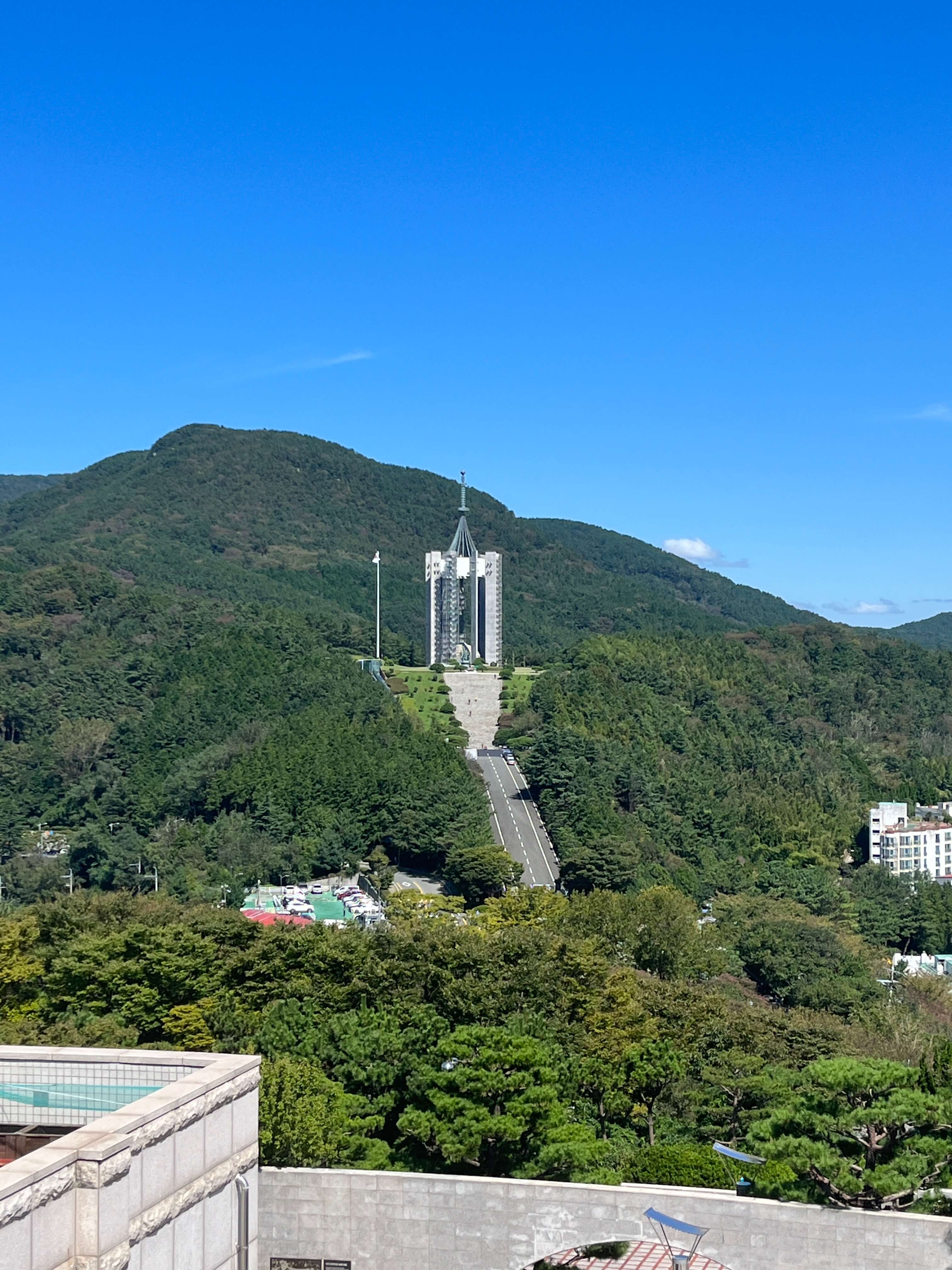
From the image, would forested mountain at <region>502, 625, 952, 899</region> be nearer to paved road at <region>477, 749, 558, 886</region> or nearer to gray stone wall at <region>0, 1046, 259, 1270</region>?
paved road at <region>477, 749, 558, 886</region>

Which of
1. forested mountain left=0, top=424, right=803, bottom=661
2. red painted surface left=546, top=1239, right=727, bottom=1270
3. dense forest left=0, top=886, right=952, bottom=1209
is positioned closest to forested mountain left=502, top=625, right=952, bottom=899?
dense forest left=0, top=886, right=952, bottom=1209

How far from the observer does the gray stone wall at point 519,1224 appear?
16531 millimetres

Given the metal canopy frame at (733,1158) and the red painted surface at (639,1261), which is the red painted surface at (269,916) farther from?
the red painted surface at (639,1261)

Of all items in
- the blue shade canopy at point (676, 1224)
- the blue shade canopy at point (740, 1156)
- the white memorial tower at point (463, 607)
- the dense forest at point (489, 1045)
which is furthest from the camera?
the white memorial tower at point (463, 607)

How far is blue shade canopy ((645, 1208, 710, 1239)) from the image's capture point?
1606 cm

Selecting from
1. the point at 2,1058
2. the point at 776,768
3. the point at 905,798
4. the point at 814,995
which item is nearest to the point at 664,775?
the point at 776,768

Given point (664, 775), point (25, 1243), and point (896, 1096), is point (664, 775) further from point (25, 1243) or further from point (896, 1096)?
point (25, 1243)

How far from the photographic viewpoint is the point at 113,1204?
10812mm

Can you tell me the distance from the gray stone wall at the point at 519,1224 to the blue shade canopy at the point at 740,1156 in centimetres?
62

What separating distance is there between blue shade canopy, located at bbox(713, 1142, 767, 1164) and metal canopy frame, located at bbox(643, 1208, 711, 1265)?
1.03m

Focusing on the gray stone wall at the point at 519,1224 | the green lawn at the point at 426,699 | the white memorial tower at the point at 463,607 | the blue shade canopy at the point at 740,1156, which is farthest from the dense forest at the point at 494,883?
the white memorial tower at the point at 463,607

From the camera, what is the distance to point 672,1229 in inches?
652

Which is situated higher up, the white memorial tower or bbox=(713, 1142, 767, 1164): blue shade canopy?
the white memorial tower

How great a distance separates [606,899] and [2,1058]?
106 ft
